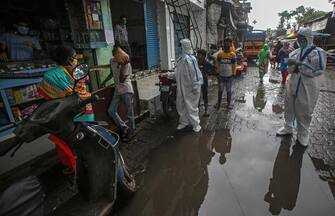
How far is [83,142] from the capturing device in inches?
81.4

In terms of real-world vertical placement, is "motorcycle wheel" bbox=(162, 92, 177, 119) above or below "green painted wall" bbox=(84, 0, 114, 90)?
below

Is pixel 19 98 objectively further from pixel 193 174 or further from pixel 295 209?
pixel 295 209

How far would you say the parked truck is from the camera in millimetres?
17406

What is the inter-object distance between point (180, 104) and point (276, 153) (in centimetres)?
214

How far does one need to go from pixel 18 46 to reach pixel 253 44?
1675cm

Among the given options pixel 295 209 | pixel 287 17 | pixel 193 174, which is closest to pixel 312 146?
pixel 295 209

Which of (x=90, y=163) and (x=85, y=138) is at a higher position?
(x=85, y=138)

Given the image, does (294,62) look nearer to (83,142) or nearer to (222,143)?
(222,143)

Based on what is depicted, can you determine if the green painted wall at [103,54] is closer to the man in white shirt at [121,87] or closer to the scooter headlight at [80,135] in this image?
the man in white shirt at [121,87]

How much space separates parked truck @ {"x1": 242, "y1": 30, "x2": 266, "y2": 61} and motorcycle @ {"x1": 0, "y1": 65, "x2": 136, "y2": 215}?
58.0 ft

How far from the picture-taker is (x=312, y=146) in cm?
380

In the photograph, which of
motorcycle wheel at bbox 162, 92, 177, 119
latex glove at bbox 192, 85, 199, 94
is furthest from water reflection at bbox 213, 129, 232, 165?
motorcycle wheel at bbox 162, 92, 177, 119

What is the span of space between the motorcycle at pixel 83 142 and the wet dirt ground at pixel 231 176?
0.49 m

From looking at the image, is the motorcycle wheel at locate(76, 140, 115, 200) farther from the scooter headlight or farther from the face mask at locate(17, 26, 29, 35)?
the face mask at locate(17, 26, 29, 35)
